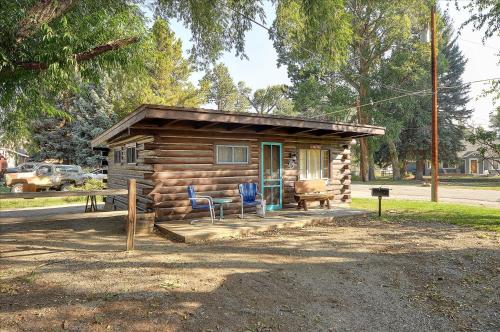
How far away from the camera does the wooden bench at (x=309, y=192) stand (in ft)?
34.0

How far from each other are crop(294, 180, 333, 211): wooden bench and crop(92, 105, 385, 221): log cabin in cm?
48

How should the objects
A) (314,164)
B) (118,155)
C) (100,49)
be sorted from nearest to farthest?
(100,49)
(314,164)
(118,155)

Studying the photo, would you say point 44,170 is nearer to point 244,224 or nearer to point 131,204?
point 244,224

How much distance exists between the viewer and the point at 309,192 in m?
10.7

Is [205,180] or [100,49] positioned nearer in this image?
[100,49]

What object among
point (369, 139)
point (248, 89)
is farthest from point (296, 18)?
point (248, 89)

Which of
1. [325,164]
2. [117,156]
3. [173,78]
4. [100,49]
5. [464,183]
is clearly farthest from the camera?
[173,78]

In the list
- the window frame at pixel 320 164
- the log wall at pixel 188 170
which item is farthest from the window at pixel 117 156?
→ the window frame at pixel 320 164

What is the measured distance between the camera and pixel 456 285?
4840mm

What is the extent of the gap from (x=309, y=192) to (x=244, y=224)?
10.7 ft

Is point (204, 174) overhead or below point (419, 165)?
below

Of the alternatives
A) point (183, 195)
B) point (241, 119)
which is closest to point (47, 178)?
point (183, 195)

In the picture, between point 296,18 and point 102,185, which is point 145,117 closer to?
point 296,18

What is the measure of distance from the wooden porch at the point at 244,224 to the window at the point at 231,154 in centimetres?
156
